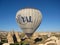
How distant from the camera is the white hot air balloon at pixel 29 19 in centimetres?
2806

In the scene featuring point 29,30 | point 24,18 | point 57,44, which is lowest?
point 57,44

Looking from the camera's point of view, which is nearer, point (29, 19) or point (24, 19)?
point (29, 19)

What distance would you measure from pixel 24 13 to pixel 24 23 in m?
1.82

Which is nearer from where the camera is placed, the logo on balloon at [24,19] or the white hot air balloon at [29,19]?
the white hot air balloon at [29,19]

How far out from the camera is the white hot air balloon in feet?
92.1

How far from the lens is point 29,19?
29000 mm

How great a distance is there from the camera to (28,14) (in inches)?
1114

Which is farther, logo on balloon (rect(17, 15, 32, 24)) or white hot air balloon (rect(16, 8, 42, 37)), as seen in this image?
logo on balloon (rect(17, 15, 32, 24))

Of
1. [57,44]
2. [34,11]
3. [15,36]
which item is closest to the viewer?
[57,44]

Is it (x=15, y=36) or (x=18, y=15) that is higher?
(x=18, y=15)

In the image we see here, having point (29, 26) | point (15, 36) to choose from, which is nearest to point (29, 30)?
point (29, 26)

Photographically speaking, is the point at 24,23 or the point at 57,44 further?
the point at 24,23

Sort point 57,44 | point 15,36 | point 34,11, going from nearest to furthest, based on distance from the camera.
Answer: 1. point 57,44
2. point 34,11
3. point 15,36

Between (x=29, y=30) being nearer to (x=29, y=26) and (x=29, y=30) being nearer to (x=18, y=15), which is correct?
(x=29, y=26)
